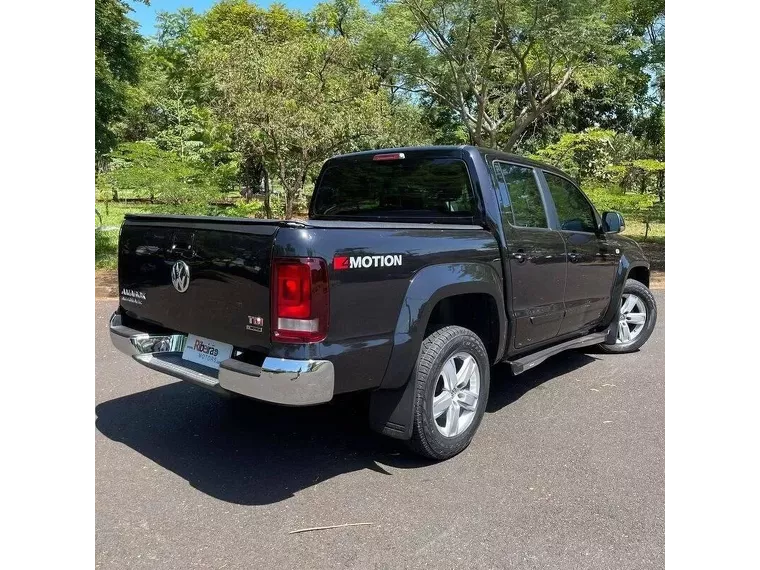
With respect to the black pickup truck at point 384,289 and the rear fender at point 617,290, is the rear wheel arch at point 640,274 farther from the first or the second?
the black pickup truck at point 384,289

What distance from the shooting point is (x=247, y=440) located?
3852mm

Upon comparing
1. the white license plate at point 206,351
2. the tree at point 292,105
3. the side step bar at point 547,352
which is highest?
the tree at point 292,105

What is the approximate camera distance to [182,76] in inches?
1148

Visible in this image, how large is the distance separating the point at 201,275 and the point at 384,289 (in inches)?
39.5

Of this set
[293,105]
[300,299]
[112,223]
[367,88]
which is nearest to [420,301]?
[300,299]

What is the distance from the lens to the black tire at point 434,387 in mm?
3355

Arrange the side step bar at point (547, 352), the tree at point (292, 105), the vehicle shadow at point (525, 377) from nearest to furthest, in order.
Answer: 1. the side step bar at point (547, 352)
2. the vehicle shadow at point (525, 377)
3. the tree at point (292, 105)

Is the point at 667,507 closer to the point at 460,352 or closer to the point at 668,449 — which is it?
the point at 668,449

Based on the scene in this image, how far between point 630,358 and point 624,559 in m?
3.75

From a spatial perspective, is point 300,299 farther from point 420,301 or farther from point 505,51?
Answer: point 505,51

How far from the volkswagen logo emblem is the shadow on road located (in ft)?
3.47

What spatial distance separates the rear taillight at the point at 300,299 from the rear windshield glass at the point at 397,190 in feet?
5.40

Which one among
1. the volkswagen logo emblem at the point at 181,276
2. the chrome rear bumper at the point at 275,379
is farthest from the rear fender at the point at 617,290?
the volkswagen logo emblem at the point at 181,276

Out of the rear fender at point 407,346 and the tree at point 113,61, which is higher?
the tree at point 113,61
